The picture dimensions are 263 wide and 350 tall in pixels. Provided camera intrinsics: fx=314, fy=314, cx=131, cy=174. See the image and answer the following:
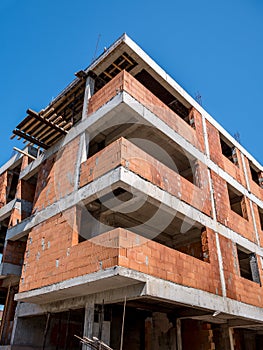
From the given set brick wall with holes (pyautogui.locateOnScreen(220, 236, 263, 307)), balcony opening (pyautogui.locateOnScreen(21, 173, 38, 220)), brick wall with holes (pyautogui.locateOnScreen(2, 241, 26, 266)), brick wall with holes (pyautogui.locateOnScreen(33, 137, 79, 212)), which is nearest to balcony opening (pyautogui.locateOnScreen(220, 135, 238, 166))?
brick wall with holes (pyautogui.locateOnScreen(220, 236, 263, 307))

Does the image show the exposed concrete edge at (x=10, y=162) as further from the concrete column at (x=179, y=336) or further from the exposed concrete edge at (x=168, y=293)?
the concrete column at (x=179, y=336)

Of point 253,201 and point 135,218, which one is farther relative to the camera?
point 253,201

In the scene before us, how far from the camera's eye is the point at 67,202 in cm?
834

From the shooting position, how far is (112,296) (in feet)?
22.0

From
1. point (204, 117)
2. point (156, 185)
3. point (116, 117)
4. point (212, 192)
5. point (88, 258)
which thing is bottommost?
point (88, 258)

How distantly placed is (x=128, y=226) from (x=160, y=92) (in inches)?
191

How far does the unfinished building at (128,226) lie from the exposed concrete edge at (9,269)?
0.04 m

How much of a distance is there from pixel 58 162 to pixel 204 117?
574 centimetres

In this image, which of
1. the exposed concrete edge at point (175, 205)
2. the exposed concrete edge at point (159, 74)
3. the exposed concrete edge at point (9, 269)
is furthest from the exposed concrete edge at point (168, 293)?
the exposed concrete edge at point (159, 74)

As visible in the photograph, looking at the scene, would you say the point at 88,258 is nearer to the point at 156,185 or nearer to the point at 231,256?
the point at 156,185

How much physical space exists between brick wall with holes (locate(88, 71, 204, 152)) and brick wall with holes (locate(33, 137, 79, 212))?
4.67 ft

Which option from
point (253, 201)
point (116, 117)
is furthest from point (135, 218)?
point (253, 201)

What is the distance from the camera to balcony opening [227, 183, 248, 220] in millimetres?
11758

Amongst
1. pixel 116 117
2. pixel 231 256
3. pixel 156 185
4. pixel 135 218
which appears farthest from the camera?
pixel 135 218
